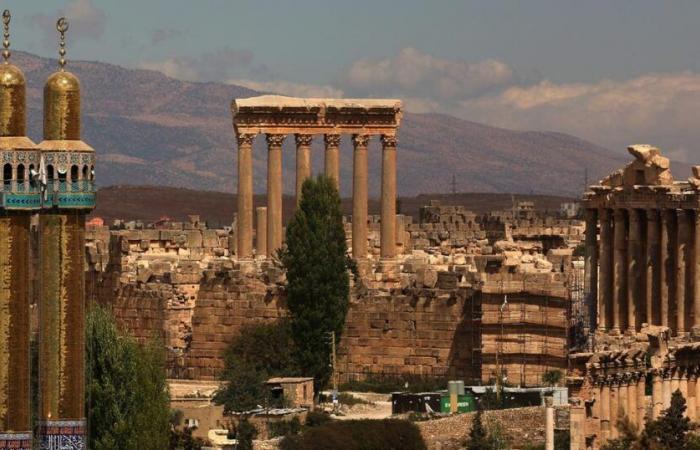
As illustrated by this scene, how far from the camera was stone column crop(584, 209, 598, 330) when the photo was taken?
238ft

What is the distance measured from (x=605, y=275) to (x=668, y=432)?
14.3 metres

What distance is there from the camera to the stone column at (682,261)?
69375 millimetres

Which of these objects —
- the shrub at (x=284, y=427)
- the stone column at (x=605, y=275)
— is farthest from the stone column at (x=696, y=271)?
the shrub at (x=284, y=427)

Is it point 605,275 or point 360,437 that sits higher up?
point 605,275

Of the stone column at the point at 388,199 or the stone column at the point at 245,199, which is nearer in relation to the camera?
the stone column at the point at 245,199

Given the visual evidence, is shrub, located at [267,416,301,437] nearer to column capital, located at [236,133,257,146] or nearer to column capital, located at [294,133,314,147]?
column capital, located at [294,133,314,147]

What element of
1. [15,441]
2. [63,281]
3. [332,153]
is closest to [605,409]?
[63,281]

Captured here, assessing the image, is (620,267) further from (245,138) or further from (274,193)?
(245,138)

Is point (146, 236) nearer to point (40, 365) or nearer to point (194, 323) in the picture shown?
point (194, 323)

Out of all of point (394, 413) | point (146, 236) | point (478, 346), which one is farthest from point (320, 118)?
point (394, 413)

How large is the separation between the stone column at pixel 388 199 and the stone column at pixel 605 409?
1053 inches

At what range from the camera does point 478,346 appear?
72.9 meters

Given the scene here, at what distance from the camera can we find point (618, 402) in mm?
60406

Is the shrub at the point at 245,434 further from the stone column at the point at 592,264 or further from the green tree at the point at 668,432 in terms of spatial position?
the stone column at the point at 592,264
